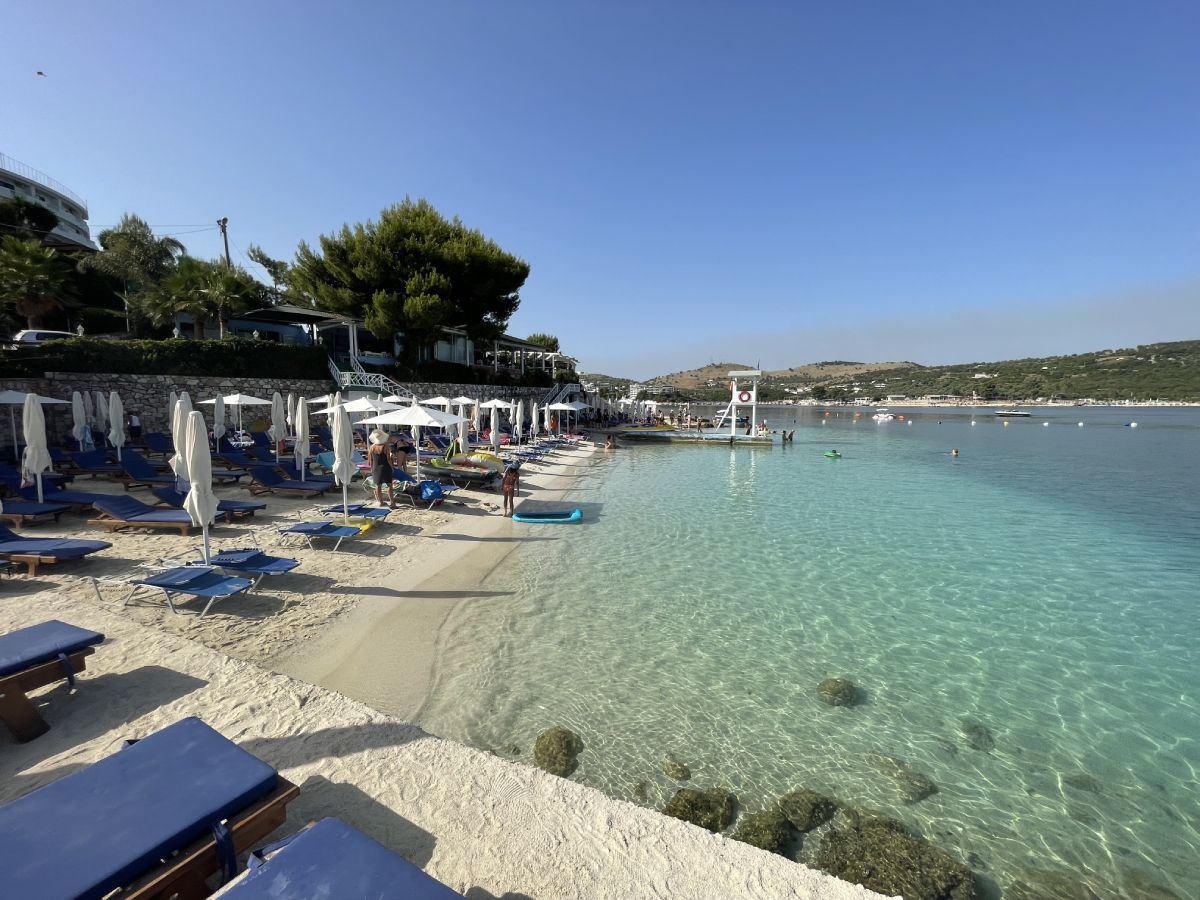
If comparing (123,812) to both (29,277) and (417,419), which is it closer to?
(417,419)

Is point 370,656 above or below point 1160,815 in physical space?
above

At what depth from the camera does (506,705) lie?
5508 millimetres

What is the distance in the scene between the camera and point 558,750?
482cm

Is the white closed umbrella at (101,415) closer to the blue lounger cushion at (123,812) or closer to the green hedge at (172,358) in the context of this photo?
the green hedge at (172,358)

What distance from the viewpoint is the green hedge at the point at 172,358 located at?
18.5 meters

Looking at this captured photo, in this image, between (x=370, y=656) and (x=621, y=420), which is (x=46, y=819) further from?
(x=621, y=420)

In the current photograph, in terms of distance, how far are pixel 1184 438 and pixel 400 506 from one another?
63616 mm

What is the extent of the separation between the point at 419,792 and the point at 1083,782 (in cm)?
574

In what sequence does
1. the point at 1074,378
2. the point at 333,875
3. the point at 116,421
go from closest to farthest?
the point at 333,875 → the point at 116,421 → the point at 1074,378

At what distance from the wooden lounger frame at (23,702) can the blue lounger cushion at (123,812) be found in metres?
1.78

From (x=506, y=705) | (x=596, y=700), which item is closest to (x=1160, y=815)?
(x=596, y=700)

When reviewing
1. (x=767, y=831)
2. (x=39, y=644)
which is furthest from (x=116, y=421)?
(x=767, y=831)

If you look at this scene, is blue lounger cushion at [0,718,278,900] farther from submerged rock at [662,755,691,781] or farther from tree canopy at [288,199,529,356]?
tree canopy at [288,199,529,356]

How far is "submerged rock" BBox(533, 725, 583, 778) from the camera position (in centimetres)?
462
